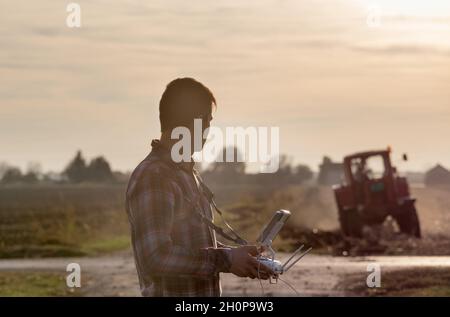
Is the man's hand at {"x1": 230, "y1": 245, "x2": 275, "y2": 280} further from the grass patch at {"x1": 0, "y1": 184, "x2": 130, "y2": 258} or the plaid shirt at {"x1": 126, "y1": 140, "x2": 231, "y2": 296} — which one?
the grass patch at {"x1": 0, "y1": 184, "x2": 130, "y2": 258}

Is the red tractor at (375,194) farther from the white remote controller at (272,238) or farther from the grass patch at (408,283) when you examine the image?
the white remote controller at (272,238)

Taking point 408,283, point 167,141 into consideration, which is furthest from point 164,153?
point 408,283

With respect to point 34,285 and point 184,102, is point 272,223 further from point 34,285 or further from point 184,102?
point 34,285

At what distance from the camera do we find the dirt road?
603 inches

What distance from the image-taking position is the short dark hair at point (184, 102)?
14.0ft

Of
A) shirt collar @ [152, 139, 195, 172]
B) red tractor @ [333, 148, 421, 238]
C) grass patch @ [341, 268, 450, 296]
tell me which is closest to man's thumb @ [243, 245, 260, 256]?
shirt collar @ [152, 139, 195, 172]

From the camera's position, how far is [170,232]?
419 cm

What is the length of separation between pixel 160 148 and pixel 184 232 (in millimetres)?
352

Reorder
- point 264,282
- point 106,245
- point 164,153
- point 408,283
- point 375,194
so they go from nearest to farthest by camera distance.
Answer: point 164,153
point 408,283
point 264,282
point 375,194
point 106,245

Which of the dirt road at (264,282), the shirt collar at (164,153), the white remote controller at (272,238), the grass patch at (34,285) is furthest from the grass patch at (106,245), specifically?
the white remote controller at (272,238)

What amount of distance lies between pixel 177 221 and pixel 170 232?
0.07m

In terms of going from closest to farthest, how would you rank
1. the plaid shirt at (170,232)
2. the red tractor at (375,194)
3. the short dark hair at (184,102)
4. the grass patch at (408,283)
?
the plaid shirt at (170,232), the short dark hair at (184,102), the grass patch at (408,283), the red tractor at (375,194)

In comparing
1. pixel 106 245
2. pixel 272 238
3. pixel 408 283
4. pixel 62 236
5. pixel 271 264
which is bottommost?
pixel 408 283
